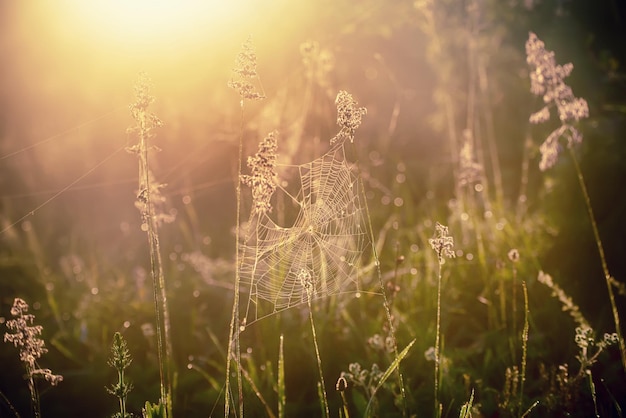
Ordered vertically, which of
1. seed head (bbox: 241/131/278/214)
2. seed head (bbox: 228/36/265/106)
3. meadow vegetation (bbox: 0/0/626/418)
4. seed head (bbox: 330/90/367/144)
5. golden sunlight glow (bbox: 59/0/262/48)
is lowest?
meadow vegetation (bbox: 0/0/626/418)

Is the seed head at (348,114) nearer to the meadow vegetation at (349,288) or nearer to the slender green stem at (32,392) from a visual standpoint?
the meadow vegetation at (349,288)

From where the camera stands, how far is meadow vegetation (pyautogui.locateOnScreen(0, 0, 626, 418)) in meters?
1.95

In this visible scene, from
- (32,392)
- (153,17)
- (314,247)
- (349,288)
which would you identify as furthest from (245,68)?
(153,17)

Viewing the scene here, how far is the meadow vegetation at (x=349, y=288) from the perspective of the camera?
1.95 meters

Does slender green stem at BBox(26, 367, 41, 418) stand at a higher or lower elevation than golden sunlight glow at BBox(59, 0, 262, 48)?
lower

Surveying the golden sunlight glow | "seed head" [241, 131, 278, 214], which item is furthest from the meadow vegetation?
the golden sunlight glow

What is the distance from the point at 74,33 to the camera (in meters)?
7.30

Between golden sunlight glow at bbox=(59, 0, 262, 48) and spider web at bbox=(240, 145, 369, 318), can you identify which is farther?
golden sunlight glow at bbox=(59, 0, 262, 48)

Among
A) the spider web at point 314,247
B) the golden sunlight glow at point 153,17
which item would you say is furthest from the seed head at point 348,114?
the golden sunlight glow at point 153,17

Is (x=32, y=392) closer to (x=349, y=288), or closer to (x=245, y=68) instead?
(x=245, y=68)

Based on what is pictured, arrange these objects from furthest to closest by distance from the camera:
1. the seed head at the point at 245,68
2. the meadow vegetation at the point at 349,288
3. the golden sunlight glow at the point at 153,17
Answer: the golden sunlight glow at the point at 153,17
the meadow vegetation at the point at 349,288
the seed head at the point at 245,68

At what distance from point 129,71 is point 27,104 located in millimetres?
2007

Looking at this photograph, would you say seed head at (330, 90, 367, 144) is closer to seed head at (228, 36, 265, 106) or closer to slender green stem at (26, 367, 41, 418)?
seed head at (228, 36, 265, 106)

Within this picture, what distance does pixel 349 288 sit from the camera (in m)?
3.34
